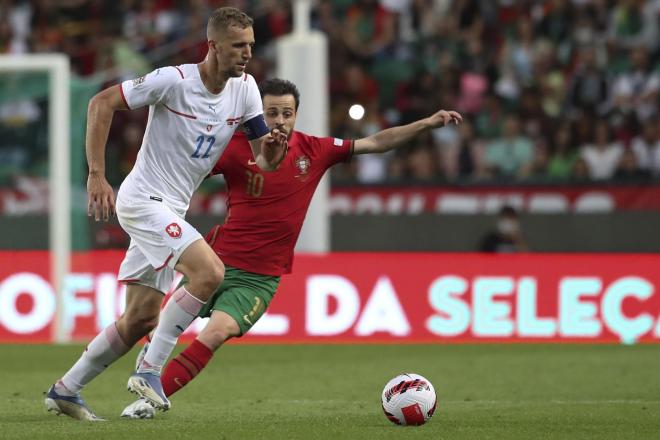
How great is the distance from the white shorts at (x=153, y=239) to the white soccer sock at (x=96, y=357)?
34 cm

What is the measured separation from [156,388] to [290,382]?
11.4ft

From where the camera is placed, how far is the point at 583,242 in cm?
1641

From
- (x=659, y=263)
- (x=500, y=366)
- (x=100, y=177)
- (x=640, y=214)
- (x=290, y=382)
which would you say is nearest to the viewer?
(x=100, y=177)

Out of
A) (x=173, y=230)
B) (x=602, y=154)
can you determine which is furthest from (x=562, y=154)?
(x=173, y=230)

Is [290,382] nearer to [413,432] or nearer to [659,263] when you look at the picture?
[413,432]

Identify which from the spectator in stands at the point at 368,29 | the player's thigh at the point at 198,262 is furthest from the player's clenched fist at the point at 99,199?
the spectator in stands at the point at 368,29

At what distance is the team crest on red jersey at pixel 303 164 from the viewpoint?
8.71 metres

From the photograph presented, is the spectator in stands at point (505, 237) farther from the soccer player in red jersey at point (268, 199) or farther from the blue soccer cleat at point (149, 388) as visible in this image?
the blue soccer cleat at point (149, 388)

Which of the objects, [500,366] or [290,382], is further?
[500,366]

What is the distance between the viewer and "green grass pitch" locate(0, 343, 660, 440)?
Result: 745 centimetres

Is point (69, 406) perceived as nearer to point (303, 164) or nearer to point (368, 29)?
point (303, 164)

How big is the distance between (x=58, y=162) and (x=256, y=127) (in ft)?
23.1

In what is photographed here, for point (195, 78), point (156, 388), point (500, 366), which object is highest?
point (195, 78)

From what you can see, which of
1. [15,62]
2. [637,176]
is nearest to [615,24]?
[637,176]
